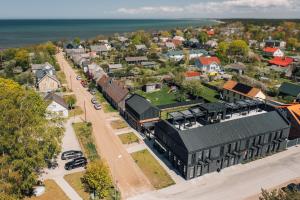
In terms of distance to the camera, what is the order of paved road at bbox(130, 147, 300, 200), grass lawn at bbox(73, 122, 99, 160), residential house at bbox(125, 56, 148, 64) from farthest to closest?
residential house at bbox(125, 56, 148, 64)
grass lawn at bbox(73, 122, 99, 160)
paved road at bbox(130, 147, 300, 200)

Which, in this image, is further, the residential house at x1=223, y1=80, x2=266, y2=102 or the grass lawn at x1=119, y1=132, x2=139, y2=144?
the residential house at x1=223, y1=80, x2=266, y2=102

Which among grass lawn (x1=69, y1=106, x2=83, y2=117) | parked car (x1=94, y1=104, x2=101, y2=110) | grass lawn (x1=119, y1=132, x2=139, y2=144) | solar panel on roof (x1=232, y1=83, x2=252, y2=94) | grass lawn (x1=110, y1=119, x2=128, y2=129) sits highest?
solar panel on roof (x1=232, y1=83, x2=252, y2=94)

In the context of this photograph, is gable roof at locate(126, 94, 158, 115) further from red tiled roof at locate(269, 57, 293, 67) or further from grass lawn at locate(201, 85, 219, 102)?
red tiled roof at locate(269, 57, 293, 67)

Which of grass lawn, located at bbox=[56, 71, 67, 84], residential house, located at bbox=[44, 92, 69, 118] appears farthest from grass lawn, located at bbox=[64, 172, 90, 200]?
grass lawn, located at bbox=[56, 71, 67, 84]

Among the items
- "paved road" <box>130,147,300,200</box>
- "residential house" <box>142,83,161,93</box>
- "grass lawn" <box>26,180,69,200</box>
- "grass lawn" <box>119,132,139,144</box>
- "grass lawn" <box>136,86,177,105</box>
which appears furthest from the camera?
"residential house" <box>142,83,161,93</box>

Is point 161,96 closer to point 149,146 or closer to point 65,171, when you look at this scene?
point 149,146

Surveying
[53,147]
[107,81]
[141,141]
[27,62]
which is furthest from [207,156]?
[27,62]
